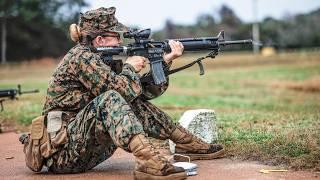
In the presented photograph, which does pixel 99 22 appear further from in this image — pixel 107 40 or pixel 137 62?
pixel 137 62

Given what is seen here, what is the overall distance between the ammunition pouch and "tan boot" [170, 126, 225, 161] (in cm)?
123

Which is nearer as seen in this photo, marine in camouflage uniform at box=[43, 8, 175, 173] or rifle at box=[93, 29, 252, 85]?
marine in camouflage uniform at box=[43, 8, 175, 173]

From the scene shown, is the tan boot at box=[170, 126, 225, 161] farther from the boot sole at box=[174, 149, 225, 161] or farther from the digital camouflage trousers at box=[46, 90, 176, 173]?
the digital camouflage trousers at box=[46, 90, 176, 173]

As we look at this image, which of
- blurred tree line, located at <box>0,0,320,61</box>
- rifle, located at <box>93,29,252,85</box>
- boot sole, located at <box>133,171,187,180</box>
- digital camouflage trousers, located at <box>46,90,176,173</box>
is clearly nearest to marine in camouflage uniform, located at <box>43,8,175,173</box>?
digital camouflage trousers, located at <box>46,90,176,173</box>

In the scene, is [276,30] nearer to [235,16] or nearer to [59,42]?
[235,16]

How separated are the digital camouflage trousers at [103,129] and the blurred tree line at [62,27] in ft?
56.4

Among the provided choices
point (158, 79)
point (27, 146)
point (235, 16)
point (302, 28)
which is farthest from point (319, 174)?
point (235, 16)

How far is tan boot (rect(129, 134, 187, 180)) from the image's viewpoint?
180 inches

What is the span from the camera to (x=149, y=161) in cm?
459

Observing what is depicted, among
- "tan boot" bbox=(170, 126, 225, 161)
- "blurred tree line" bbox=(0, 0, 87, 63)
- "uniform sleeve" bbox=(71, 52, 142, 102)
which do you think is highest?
"blurred tree line" bbox=(0, 0, 87, 63)

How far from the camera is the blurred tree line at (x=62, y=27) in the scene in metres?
30.0

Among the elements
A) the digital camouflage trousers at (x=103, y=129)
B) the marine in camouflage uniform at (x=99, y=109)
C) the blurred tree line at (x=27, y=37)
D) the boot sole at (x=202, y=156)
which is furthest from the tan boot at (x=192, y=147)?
the blurred tree line at (x=27, y=37)

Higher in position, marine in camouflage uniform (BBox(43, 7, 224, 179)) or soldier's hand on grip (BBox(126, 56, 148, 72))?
soldier's hand on grip (BBox(126, 56, 148, 72))

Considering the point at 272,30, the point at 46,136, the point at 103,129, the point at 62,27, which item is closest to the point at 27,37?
the point at 62,27
